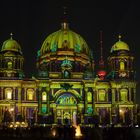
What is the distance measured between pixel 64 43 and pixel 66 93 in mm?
13758

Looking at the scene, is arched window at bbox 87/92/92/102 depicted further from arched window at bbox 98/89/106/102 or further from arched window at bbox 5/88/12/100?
arched window at bbox 5/88/12/100

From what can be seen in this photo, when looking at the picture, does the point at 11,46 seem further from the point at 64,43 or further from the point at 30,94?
the point at 64,43

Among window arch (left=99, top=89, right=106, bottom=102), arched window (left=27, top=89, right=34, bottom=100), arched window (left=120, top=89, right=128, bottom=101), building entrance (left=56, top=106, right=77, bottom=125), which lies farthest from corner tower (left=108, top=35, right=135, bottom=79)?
arched window (left=27, top=89, right=34, bottom=100)

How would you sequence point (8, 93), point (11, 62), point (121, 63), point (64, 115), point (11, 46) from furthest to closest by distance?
point (121, 63), point (11, 46), point (11, 62), point (64, 115), point (8, 93)

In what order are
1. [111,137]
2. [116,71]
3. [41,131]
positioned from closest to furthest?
1. [111,137]
2. [41,131]
3. [116,71]

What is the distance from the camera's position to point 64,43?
92.6m

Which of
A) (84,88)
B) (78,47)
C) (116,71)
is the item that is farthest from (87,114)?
(78,47)

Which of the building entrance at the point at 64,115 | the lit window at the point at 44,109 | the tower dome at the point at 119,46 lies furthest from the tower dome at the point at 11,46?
the tower dome at the point at 119,46

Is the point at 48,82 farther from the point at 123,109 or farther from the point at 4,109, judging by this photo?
the point at 123,109

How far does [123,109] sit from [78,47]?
18.0 m

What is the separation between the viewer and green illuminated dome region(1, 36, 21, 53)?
86.9 metres

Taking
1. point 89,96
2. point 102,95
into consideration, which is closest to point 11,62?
point 89,96

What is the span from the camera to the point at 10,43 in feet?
288

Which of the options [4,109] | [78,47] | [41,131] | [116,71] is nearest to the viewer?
[41,131]
